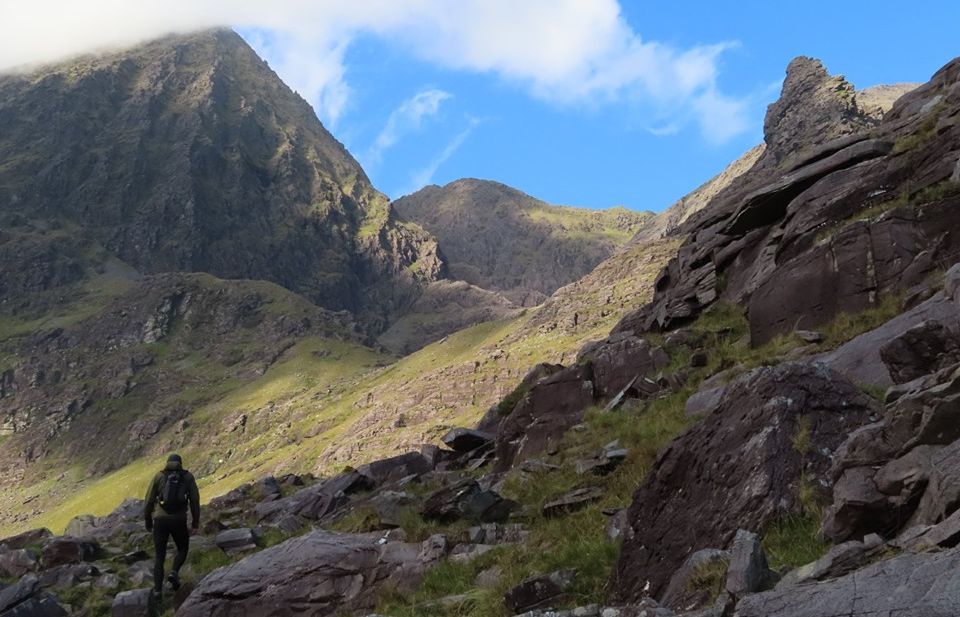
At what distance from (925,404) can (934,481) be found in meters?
1.34

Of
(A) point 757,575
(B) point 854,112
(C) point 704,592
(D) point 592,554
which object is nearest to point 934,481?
(A) point 757,575

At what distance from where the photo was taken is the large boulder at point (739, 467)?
9202mm

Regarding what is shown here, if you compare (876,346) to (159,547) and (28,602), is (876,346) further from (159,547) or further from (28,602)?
(28,602)

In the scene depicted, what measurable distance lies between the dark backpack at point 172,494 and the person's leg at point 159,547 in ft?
1.13

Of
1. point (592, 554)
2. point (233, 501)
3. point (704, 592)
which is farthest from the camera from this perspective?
point (233, 501)

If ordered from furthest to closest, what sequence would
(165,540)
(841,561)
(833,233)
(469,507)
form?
(833,233) < (165,540) < (469,507) < (841,561)

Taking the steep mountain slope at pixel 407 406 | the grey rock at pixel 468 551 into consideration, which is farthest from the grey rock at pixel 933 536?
the steep mountain slope at pixel 407 406

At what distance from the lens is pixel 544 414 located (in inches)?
1105

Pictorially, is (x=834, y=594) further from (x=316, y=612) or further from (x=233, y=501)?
(x=233, y=501)

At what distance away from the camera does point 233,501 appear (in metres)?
37.7

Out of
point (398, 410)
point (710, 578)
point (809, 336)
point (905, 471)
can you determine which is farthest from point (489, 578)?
point (398, 410)

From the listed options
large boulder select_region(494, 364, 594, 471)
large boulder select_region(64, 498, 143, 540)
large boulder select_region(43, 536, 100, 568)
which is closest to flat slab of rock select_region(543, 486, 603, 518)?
large boulder select_region(494, 364, 594, 471)

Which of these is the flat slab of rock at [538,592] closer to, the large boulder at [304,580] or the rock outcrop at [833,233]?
the large boulder at [304,580]

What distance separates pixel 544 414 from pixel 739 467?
730 inches
